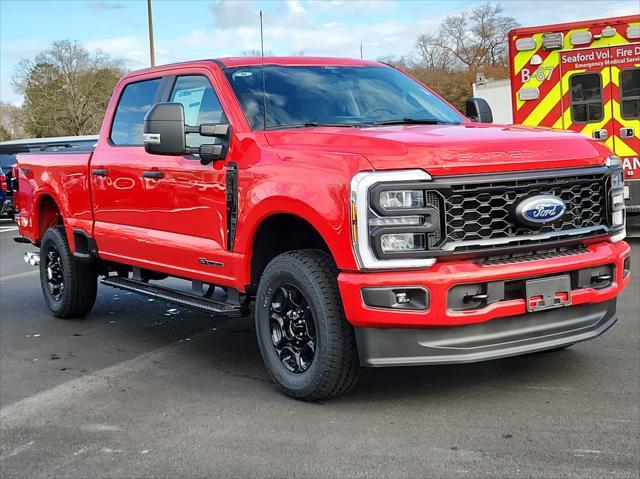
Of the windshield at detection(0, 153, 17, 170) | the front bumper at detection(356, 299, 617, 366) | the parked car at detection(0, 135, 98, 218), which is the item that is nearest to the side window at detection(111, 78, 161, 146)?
the front bumper at detection(356, 299, 617, 366)

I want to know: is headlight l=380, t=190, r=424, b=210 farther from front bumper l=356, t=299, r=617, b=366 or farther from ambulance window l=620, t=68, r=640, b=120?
ambulance window l=620, t=68, r=640, b=120

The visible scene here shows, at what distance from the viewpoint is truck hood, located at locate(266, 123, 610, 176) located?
13.5 ft

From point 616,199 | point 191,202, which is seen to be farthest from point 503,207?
point 191,202

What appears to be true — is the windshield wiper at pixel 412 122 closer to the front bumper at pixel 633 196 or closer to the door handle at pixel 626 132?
the front bumper at pixel 633 196

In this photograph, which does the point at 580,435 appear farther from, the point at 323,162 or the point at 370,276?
the point at 323,162

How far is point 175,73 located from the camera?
5.96 m

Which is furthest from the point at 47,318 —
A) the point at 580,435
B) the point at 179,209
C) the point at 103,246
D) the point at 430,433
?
the point at 580,435

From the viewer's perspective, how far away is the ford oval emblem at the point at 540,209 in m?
4.23

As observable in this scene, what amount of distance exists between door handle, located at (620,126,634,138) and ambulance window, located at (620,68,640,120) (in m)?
0.14

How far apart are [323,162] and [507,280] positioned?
3.61ft

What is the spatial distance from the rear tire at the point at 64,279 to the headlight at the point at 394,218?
3859mm

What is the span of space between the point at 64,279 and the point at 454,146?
4.31m

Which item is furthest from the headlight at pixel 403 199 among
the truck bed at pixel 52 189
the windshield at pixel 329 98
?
the truck bed at pixel 52 189

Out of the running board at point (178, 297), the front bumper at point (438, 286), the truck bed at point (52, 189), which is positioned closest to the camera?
the front bumper at point (438, 286)
